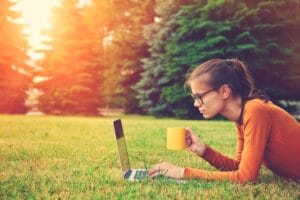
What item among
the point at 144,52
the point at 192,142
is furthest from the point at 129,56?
the point at 192,142

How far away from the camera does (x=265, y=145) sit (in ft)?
12.1

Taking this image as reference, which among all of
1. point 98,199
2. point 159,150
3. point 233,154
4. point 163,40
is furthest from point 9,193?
point 163,40

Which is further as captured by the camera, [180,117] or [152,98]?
[152,98]

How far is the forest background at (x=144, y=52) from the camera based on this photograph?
22688 mm

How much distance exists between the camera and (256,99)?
12.4ft

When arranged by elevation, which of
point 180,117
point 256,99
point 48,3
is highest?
point 48,3

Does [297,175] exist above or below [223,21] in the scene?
below

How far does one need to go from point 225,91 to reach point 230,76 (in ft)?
0.47

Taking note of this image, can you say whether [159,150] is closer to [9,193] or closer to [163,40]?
[9,193]

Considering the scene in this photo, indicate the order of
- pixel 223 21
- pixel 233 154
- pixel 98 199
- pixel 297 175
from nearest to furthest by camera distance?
pixel 98 199, pixel 297 175, pixel 233 154, pixel 223 21

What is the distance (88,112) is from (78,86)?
196 centimetres

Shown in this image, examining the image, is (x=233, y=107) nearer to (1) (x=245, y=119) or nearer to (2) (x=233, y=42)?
(1) (x=245, y=119)

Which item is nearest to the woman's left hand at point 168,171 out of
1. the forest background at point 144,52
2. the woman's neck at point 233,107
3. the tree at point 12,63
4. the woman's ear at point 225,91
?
the woman's neck at point 233,107

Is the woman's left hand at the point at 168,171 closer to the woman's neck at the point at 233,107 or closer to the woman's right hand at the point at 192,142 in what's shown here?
the woman's right hand at the point at 192,142
